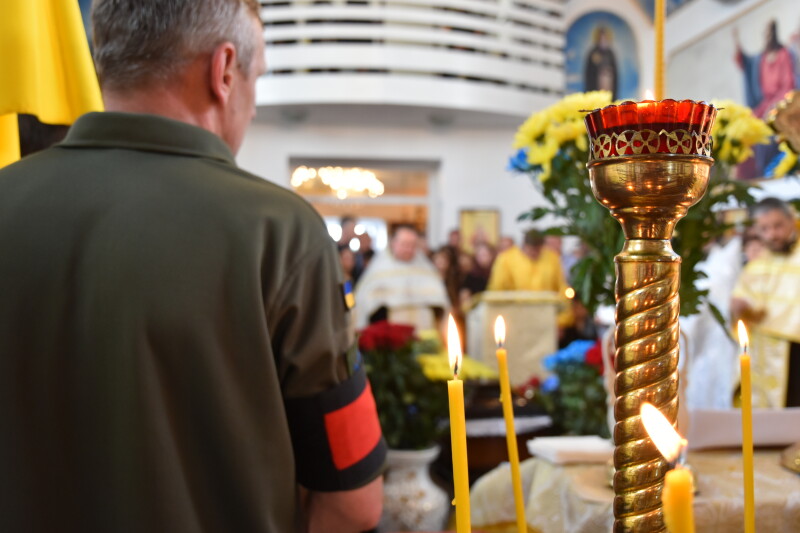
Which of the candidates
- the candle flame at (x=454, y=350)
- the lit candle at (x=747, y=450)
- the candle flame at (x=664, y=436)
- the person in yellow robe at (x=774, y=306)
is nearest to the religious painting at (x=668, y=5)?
the person in yellow robe at (x=774, y=306)

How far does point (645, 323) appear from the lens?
533 millimetres

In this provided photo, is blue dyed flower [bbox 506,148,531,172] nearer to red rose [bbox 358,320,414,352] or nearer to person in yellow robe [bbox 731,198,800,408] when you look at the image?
red rose [bbox 358,320,414,352]

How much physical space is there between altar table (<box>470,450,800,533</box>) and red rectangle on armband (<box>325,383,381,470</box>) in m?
0.40

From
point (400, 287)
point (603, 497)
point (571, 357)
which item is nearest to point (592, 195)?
point (603, 497)

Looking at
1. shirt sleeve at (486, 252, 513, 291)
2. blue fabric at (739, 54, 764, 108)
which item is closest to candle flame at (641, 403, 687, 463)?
shirt sleeve at (486, 252, 513, 291)

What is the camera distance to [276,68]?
11.8 meters

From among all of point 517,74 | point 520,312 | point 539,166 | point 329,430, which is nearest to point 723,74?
point 517,74

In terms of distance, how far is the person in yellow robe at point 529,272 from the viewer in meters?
7.99

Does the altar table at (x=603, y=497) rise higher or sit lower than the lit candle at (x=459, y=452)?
lower

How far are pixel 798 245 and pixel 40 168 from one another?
3353 millimetres

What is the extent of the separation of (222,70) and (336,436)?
547 millimetres

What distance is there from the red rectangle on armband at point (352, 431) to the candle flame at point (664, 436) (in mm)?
695

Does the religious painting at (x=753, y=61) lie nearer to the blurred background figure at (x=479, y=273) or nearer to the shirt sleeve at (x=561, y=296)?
the shirt sleeve at (x=561, y=296)

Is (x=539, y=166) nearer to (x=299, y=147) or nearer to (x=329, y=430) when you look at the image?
(x=329, y=430)
